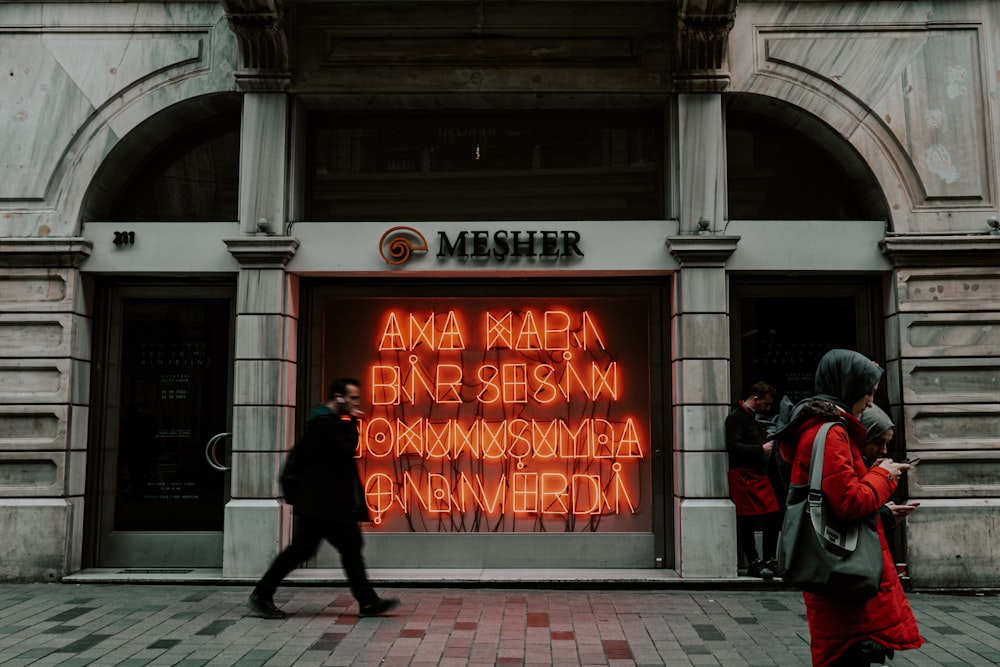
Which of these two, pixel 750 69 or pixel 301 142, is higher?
pixel 750 69

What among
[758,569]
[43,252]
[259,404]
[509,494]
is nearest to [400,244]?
[259,404]

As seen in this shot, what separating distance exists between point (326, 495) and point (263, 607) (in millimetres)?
1015

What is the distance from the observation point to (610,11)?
863cm

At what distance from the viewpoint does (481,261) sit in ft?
28.2

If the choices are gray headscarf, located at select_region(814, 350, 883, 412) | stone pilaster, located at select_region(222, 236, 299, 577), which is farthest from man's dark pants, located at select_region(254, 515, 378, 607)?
gray headscarf, located at select_region(814, 350, 883, 412)

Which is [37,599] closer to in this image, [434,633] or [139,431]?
[139,431]

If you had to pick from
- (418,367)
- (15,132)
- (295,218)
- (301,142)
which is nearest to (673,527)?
(418,367)

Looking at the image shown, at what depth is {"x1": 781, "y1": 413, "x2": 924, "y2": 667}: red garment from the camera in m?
3.47

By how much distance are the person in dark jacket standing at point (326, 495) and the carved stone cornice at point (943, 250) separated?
541cm

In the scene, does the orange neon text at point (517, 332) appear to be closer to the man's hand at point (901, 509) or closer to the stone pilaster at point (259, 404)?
the stone pilaster at point (259, 404)

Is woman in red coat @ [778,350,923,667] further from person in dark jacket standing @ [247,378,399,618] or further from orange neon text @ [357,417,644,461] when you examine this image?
orange neon text @ [357,417,644,461]

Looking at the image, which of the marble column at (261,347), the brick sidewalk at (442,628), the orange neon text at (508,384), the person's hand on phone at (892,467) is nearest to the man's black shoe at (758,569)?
the brick sidewalk at (442,628)

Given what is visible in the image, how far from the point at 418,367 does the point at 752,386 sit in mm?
3399

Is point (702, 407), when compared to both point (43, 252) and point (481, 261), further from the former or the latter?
point (43, 252)
